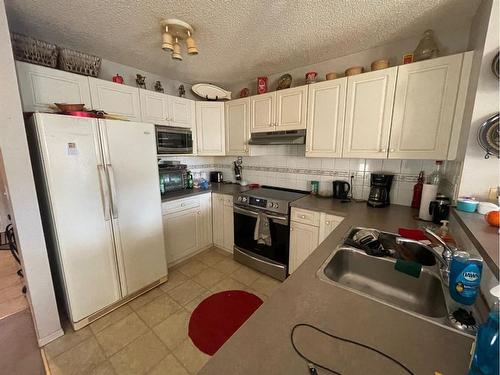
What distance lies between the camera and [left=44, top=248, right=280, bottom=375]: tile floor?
57.1 inches

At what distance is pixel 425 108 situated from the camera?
1.63m

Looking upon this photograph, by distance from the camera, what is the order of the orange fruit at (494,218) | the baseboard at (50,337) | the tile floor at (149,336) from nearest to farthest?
1. the orange fruit at (494,218)
2. the tile floor at (149,336)
3. the baseboard at (50,337)

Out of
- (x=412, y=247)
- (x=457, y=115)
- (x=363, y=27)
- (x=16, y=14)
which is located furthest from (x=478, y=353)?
(x=16, y=14)

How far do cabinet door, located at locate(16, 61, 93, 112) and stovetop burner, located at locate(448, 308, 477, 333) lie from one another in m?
2.76

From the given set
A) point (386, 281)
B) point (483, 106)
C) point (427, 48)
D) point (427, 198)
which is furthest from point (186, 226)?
point (427, 48)

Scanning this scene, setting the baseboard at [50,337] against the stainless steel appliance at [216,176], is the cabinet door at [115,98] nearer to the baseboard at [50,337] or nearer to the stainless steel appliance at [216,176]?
the stainless steel appliance at [216,176]

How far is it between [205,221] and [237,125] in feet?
4.54

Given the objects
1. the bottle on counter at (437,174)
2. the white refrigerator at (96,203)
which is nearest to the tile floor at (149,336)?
the white refrigerator at (96,203)

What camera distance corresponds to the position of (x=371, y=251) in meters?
1.15

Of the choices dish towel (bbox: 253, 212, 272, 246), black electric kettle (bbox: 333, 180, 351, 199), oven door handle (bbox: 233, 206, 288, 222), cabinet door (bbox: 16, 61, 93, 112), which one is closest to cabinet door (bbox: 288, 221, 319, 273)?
oven door handle (bbox: 233, 206, 288, 222)

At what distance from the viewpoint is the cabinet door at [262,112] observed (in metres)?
2.45

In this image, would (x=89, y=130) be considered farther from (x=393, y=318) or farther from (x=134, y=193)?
(x=393, y=318)

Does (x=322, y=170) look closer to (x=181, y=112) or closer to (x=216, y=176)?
(x=216, y=176)

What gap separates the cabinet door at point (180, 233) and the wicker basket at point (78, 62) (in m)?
1.60
